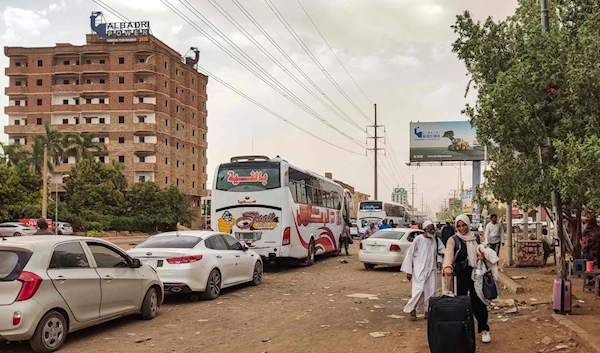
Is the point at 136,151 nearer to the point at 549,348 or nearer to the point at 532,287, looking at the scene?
the point at 532,287

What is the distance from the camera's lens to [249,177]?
18.2m

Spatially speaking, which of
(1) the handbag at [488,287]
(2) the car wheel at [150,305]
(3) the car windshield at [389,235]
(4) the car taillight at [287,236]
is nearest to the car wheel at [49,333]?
(2) the car wheel at [150,305]

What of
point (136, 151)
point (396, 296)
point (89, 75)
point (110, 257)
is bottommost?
point (396, 296)

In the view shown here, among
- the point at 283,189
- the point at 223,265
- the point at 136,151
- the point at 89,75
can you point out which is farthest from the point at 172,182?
the point at 223,265

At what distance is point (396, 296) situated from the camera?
504 inches

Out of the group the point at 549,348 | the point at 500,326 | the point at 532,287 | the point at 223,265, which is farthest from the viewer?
the point at 532,287

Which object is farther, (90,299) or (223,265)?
(223,265)

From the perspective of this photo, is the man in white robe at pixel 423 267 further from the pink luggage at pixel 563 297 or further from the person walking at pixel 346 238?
the person walking at pixel 346 238

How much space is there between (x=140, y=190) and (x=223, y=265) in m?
54.3

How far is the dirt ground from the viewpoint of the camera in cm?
766

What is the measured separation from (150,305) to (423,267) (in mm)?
4643

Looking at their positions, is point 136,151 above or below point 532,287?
above

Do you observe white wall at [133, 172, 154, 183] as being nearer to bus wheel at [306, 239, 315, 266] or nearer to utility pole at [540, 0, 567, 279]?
bus wheel at [306, 239, 315, 266]

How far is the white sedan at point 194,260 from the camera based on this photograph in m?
11.2
